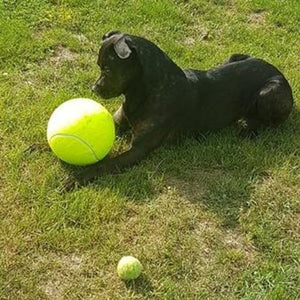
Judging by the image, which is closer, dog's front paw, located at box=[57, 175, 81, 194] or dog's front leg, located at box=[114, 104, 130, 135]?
dog's front paw, located at box=[57, 175, 81, 194]

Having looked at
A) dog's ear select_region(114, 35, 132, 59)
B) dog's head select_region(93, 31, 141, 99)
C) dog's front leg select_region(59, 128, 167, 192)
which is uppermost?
dog's ear select_region(114, 35, 132, 59)

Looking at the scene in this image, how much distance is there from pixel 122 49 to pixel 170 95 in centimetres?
61

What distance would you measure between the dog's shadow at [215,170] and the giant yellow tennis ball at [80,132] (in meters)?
0.25

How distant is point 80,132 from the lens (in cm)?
450

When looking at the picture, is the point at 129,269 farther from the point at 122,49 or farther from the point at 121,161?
the point at 122,49

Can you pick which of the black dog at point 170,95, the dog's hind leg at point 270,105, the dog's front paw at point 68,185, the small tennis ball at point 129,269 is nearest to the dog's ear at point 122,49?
the black dog at point 170,95

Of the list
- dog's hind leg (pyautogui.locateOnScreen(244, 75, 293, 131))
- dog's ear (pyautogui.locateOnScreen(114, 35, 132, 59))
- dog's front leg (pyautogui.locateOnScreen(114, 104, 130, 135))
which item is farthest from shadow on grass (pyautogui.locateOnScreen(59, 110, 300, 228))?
dog's ear (pyautogui.locateOnScreen(114, 35, 132, 59))

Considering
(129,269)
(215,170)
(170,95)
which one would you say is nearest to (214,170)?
(215,170)

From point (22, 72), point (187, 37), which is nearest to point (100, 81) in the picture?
point (22, 72)

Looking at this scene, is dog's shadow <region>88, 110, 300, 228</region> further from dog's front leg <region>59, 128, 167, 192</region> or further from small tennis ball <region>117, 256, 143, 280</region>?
small tennis ball <region>117, 256, 143, 280</region>

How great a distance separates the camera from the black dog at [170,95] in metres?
4.82

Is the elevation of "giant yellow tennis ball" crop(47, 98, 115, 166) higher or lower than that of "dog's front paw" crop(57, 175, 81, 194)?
higher

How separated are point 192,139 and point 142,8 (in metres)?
2.69

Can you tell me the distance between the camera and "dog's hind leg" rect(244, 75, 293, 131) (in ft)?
17.6
